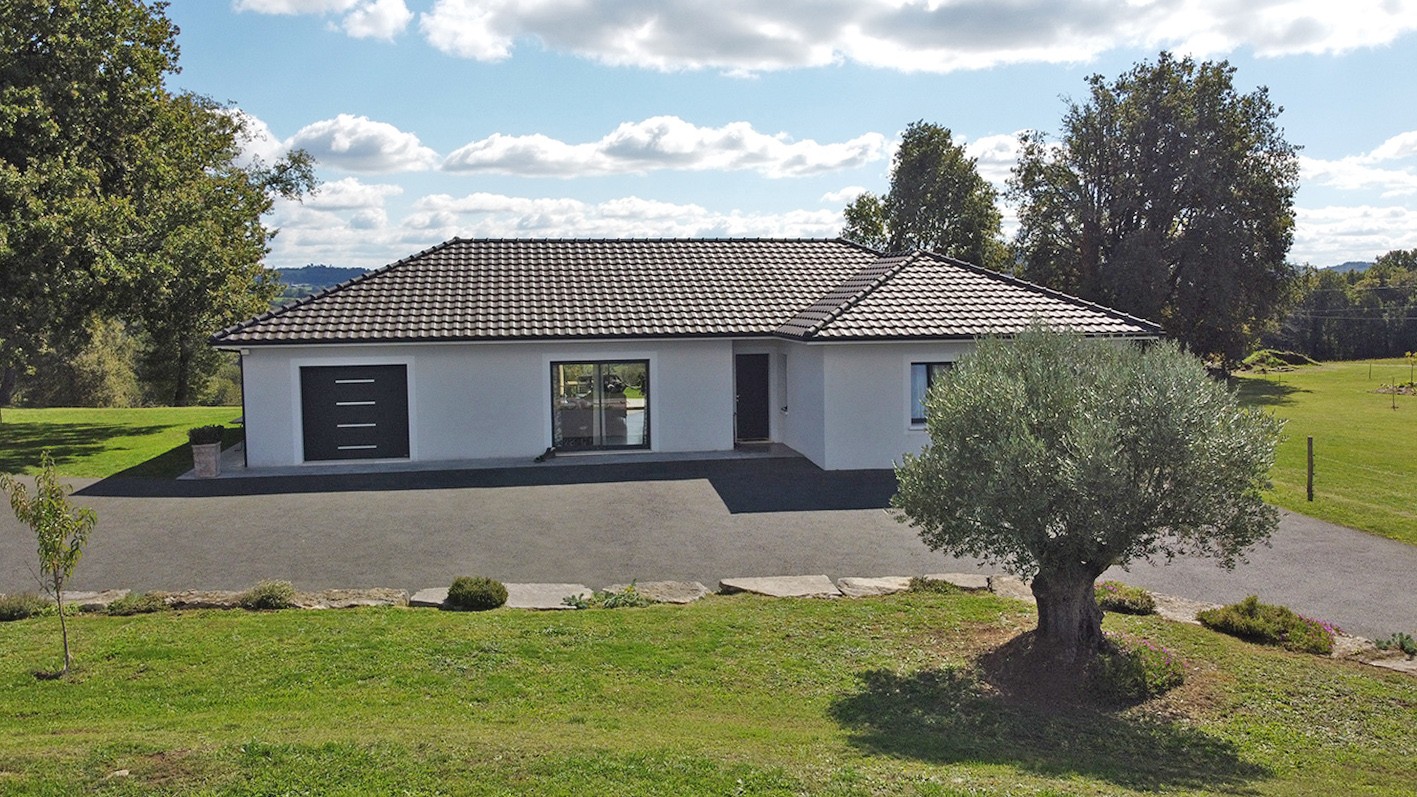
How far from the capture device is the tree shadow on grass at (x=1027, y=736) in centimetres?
690

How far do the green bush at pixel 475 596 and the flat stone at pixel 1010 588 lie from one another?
17.9 ft

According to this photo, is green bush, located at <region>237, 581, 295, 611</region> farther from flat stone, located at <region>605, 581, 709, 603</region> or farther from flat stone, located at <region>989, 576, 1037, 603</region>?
flat stone, located at <region>989, 576, 1037, 603</region>

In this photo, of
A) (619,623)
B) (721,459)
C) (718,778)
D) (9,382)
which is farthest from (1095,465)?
(9,382)

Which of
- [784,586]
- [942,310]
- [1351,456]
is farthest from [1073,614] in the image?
[1351,456]

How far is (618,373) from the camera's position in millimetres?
21625

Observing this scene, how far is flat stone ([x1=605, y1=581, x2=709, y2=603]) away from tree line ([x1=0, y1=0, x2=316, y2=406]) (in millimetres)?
14847

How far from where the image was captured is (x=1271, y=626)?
9.93 meters

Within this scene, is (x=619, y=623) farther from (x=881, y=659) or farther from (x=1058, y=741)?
(x=1058, y=741)

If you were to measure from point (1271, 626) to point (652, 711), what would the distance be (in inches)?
246

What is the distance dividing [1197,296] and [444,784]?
4738 cm

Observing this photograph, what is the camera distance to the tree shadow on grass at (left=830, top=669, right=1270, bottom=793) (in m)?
6.90

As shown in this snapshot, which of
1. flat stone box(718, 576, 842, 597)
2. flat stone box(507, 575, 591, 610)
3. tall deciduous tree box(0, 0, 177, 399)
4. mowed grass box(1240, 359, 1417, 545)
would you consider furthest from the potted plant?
mowed grass box(1240, 359, 1417, 545)

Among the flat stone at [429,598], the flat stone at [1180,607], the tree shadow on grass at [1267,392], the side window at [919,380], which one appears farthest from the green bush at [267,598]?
the tree shadow on grass at [1267,392]

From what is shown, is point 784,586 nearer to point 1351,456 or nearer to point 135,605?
point 135,605
